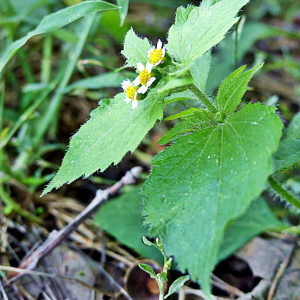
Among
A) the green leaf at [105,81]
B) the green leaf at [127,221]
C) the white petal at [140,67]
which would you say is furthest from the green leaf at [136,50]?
the green leaf at [127,221]

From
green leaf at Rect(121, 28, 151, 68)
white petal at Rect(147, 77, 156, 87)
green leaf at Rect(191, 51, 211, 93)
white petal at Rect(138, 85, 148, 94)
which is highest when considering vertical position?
green leaf at Rect(121, 28, 151, 68)

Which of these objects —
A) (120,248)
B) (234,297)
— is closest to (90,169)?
(120,248)

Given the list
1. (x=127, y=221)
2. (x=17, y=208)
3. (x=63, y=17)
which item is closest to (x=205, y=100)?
(x=63, y=17)

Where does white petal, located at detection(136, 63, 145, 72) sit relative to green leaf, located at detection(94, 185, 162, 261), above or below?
above

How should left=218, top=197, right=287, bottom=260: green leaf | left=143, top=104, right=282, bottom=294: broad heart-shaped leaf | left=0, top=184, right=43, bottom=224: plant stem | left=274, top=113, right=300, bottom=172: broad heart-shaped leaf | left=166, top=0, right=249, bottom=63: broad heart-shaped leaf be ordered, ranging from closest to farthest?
Result: left=143, top=104, right=282, bottom=294: broad heart-shaped leaf → left=166, top=0, right=249, bottom=63: broad heart-shaped leaf → left=274, top=113, right=300, bottom=172: broad heart-shaped leaf → left=218, top=197, right=287, bottom=260: green leaf → left=0, top=184, right=43, bottom=224: plant stem

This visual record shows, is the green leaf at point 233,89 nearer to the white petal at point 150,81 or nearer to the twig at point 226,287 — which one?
the white petal at point 150,81

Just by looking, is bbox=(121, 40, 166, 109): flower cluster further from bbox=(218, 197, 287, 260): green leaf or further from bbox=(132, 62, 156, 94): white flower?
bbox=(218, 197, 287, 260): green leaf

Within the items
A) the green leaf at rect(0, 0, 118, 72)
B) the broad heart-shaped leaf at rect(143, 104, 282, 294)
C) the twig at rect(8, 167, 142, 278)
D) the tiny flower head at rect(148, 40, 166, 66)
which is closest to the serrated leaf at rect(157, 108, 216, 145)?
the broad heart-shaped leaf at rect(143, 104, 282, 294)

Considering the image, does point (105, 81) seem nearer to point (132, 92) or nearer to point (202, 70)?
point (202, 70)
